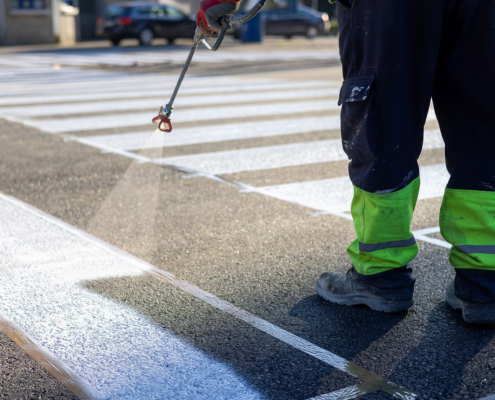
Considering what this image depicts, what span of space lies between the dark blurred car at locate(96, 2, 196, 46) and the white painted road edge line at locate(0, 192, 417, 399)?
22.2 metres

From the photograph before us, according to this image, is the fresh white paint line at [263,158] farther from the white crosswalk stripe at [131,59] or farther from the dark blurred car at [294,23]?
the dark blurred car at [294,23]

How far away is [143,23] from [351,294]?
23.8 metres

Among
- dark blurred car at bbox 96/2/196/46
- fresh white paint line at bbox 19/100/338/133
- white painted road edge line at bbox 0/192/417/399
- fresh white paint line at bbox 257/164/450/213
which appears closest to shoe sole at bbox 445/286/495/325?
white painted road edge line at bbox 0/192/417/399

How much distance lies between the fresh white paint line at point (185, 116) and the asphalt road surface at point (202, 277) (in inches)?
11.7

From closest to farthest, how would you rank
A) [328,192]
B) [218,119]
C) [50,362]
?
[50,362] → [328,192] → [218,119]

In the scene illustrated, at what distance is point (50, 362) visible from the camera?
206cm

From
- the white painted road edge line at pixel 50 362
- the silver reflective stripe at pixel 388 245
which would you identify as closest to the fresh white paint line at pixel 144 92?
the white painted road edge line at pixel 50 362

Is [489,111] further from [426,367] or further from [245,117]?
[245,117]

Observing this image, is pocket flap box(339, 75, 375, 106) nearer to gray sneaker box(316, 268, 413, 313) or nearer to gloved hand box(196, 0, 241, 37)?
gloved hand box(196, 0, 241, 37)

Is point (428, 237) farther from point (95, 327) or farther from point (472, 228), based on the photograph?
point (95, 327)

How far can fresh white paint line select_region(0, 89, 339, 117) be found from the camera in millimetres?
7677

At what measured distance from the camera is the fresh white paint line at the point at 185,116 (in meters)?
6.76

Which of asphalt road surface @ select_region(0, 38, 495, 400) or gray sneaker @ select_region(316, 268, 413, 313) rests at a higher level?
gray sneaker @ select_region(316, 268, 413, 313)

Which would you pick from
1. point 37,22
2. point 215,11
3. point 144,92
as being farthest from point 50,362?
point 37,22
